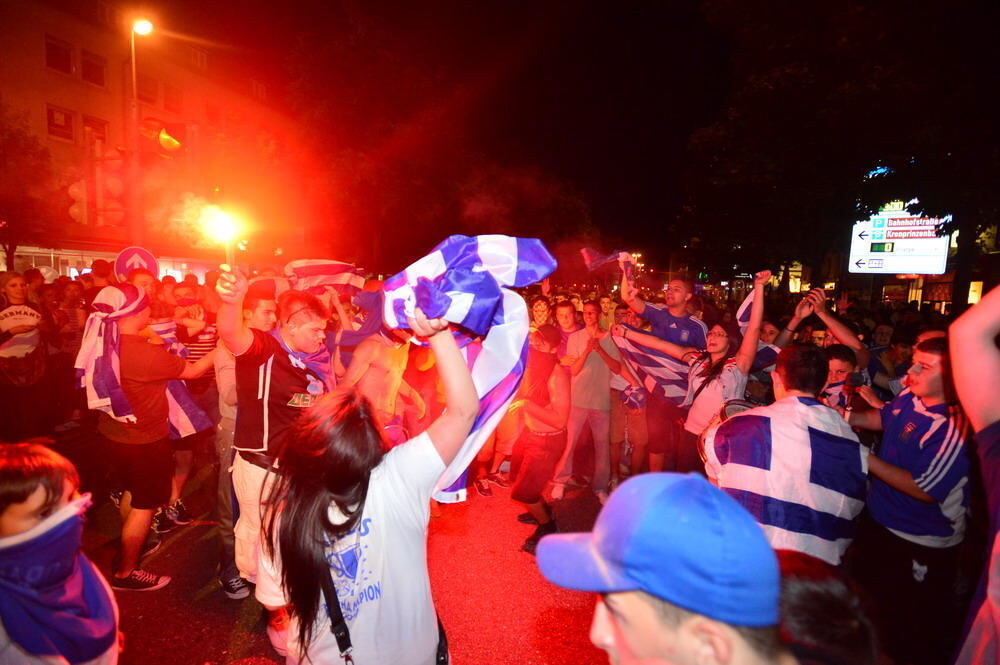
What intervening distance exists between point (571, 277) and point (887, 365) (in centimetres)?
2948

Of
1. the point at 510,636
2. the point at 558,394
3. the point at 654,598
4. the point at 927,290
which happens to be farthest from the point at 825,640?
the point at 927,290

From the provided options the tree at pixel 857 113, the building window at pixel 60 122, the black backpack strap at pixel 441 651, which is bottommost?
the black backpack strap at pixel 441 651

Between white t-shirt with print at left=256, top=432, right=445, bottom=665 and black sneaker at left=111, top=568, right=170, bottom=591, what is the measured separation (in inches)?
118

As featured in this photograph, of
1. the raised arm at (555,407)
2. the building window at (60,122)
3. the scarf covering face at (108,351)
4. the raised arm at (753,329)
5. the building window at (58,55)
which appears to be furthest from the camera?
the building window at (60,122)

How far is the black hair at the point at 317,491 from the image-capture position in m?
1.86

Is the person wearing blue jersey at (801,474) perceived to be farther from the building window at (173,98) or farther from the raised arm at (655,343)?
the building window at (173,98)

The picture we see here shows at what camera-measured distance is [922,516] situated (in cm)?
322

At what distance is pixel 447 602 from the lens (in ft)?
13.6

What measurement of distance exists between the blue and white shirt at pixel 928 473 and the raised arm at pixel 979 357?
1.35 meters

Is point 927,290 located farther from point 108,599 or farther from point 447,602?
point 108,599

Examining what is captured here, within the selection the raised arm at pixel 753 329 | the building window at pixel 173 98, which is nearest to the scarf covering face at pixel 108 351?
the raised arm at pixel 753 329

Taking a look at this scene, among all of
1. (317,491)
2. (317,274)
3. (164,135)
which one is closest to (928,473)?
(317,491)

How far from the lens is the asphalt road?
3582 millimetres

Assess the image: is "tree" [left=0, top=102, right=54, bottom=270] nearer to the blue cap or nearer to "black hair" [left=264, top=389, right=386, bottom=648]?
"black hair" [left=264, top=389, right=386, bottom=648]
